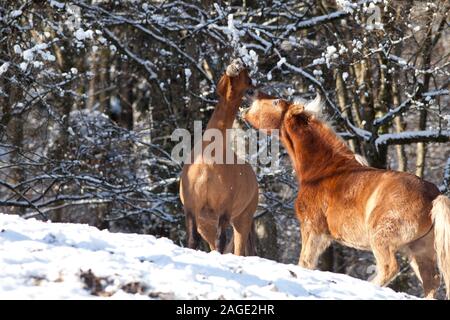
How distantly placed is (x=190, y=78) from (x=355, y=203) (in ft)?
26.1

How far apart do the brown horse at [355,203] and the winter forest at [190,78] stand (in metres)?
3.84

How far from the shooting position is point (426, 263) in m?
8.62

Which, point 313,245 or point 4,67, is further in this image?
point 4,67

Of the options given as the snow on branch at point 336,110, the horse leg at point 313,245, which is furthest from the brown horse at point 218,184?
the snow on branch at point 336,110

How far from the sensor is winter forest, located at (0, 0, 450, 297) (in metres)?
13.9

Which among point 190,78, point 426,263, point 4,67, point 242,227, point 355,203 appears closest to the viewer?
point 426,263

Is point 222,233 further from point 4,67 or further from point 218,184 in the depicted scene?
point 4,67

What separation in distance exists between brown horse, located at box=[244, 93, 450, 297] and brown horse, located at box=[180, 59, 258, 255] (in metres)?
0.43

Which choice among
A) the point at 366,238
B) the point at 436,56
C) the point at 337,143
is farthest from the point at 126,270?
the point at 436,56

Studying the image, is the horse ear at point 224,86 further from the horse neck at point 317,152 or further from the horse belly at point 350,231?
the horse belly at point 350,231

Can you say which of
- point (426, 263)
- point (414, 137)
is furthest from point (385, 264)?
point (414, 137)

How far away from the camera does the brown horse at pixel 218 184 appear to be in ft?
34.0

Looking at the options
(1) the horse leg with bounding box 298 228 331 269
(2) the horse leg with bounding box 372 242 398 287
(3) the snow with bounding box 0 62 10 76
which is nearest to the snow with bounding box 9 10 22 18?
(3) the snow with bounding box 0 62 10 76
